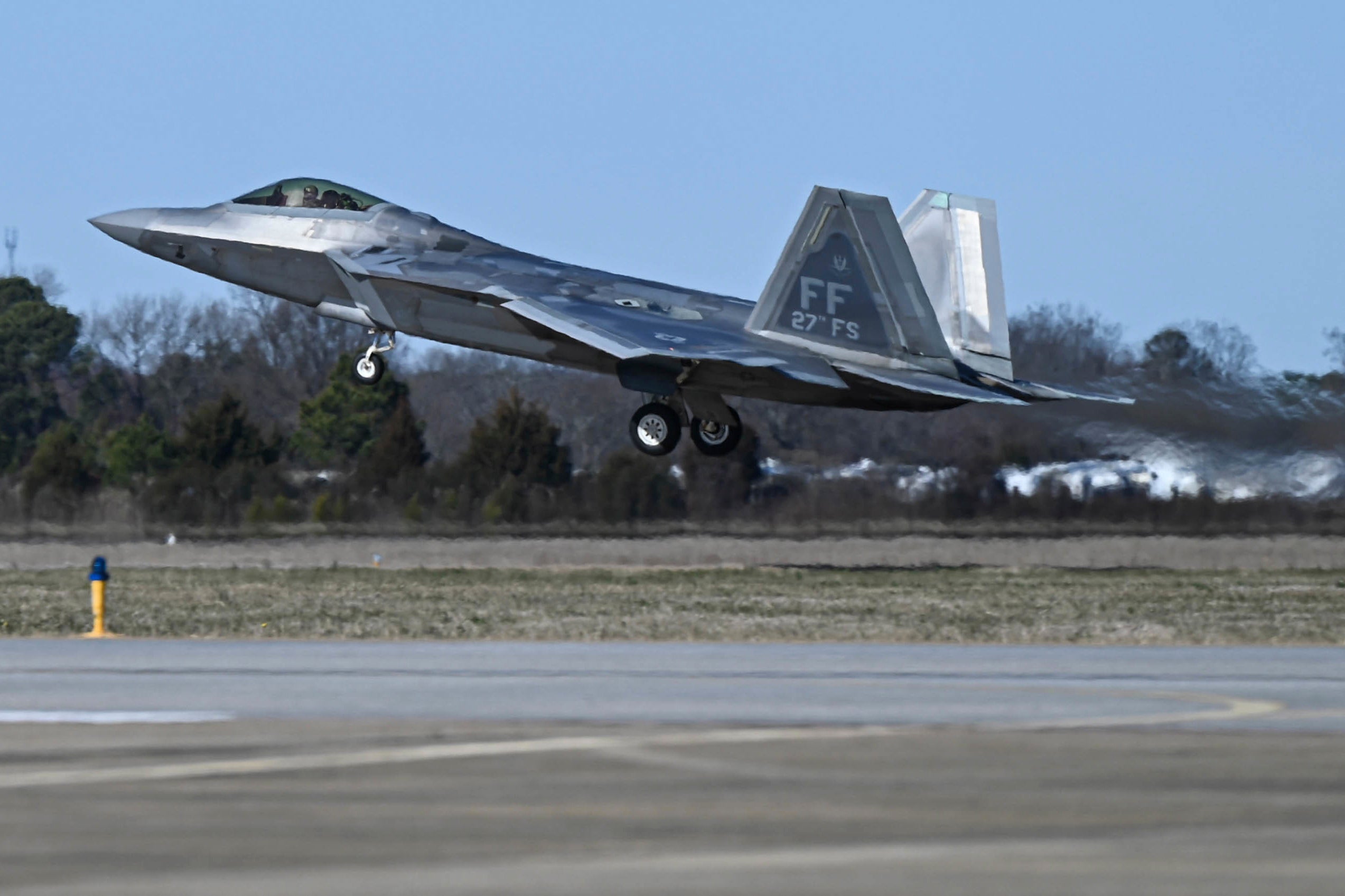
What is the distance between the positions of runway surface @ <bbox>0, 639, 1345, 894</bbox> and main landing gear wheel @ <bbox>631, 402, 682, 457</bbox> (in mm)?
10624

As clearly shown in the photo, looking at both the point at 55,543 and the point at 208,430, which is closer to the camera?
the point at 55,543

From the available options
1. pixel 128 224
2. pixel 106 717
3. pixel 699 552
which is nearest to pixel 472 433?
pixel 699 552

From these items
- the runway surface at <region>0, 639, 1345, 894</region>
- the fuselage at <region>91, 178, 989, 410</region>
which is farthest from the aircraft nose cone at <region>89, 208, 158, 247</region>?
the runway surface at <region>0, 639, 1345, 894</region>

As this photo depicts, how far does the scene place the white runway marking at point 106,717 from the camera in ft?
47.4

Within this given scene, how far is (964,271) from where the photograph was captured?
32594 mm

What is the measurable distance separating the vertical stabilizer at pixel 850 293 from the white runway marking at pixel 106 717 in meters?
15.9

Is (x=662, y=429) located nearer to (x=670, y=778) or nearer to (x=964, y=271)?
(x=964, y=271)

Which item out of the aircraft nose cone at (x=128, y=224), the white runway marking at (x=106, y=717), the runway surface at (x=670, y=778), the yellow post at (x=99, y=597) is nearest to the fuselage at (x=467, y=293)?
the aircraft nose cone at (x=128, y=224)

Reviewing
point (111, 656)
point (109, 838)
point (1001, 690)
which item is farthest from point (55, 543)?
point (109, 838)

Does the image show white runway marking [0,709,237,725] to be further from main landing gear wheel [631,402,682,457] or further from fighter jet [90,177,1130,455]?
main landing gear wheel [631,402,682,457]

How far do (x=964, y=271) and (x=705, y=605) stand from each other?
724 centimetres

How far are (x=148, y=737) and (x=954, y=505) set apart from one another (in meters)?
27.8

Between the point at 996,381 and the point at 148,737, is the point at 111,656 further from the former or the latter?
the point at 996,381

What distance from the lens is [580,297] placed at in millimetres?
29641
